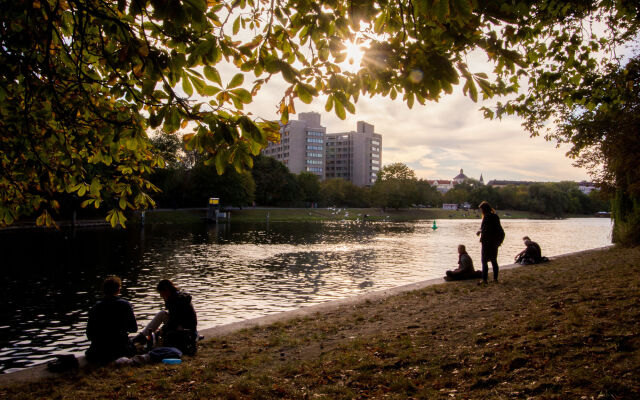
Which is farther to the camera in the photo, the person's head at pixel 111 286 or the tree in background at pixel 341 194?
the tree in background at pixel 341 194

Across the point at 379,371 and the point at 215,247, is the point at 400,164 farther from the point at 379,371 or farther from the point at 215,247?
the point at 379,371

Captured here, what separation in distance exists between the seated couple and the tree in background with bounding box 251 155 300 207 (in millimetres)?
96812

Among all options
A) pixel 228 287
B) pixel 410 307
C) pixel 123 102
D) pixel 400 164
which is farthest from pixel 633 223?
pixel 400 164

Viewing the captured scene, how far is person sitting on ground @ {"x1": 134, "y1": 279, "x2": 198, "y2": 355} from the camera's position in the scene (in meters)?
7.25

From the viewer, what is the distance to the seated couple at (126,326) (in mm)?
6785

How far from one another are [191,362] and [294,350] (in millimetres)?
1730

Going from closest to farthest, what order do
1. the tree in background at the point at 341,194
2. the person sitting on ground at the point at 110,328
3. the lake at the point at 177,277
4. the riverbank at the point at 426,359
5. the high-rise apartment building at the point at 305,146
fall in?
the riverbank at the point at 426,359, the person sitting on ground at the point at 110,328, the lake at the point at 177,277, the tree in background at the point at 341,194, the high-rise apartment building at the point at 305,146

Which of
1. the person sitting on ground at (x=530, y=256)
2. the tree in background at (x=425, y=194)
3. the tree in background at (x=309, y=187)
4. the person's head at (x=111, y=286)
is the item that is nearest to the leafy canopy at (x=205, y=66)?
the person's head at (x=111, y=286)

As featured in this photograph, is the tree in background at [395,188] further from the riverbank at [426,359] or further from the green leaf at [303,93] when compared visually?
the green leaf at [303,93]

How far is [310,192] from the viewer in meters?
121

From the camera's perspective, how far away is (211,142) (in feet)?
11.6

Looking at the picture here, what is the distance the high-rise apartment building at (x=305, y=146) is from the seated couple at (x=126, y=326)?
A: 6412 inches

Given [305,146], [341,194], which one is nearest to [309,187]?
[341,194]

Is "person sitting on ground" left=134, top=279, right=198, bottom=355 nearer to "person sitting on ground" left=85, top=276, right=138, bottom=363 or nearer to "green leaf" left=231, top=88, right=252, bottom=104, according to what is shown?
"person sitting on ground" left=85, top=276, right=138, bottom=363
